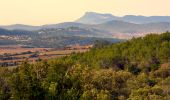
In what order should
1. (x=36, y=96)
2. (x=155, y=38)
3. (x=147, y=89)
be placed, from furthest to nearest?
(x=155, y=38) → (x=147, y=89) → (x=36, y=96)

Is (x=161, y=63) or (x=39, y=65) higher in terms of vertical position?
(x=39, y=65)

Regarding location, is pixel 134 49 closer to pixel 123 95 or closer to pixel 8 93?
pixel 123 95

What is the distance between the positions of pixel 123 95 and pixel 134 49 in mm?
33817

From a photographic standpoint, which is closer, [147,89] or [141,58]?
[147,89]

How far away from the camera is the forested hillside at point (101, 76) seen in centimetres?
3359

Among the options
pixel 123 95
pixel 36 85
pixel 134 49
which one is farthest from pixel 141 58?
pixel 36 85

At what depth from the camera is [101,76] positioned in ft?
219

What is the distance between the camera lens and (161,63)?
303ft

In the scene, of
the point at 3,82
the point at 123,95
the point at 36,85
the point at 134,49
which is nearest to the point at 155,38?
the point at 134,49

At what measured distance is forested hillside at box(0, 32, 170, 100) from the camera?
33.6 meters

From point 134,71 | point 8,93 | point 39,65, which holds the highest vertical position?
point 39,65

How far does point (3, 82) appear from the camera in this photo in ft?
136

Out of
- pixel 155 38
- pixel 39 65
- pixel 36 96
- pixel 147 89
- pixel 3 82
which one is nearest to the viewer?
pixel 36 96

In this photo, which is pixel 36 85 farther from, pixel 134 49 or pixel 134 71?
pixel 134 49
